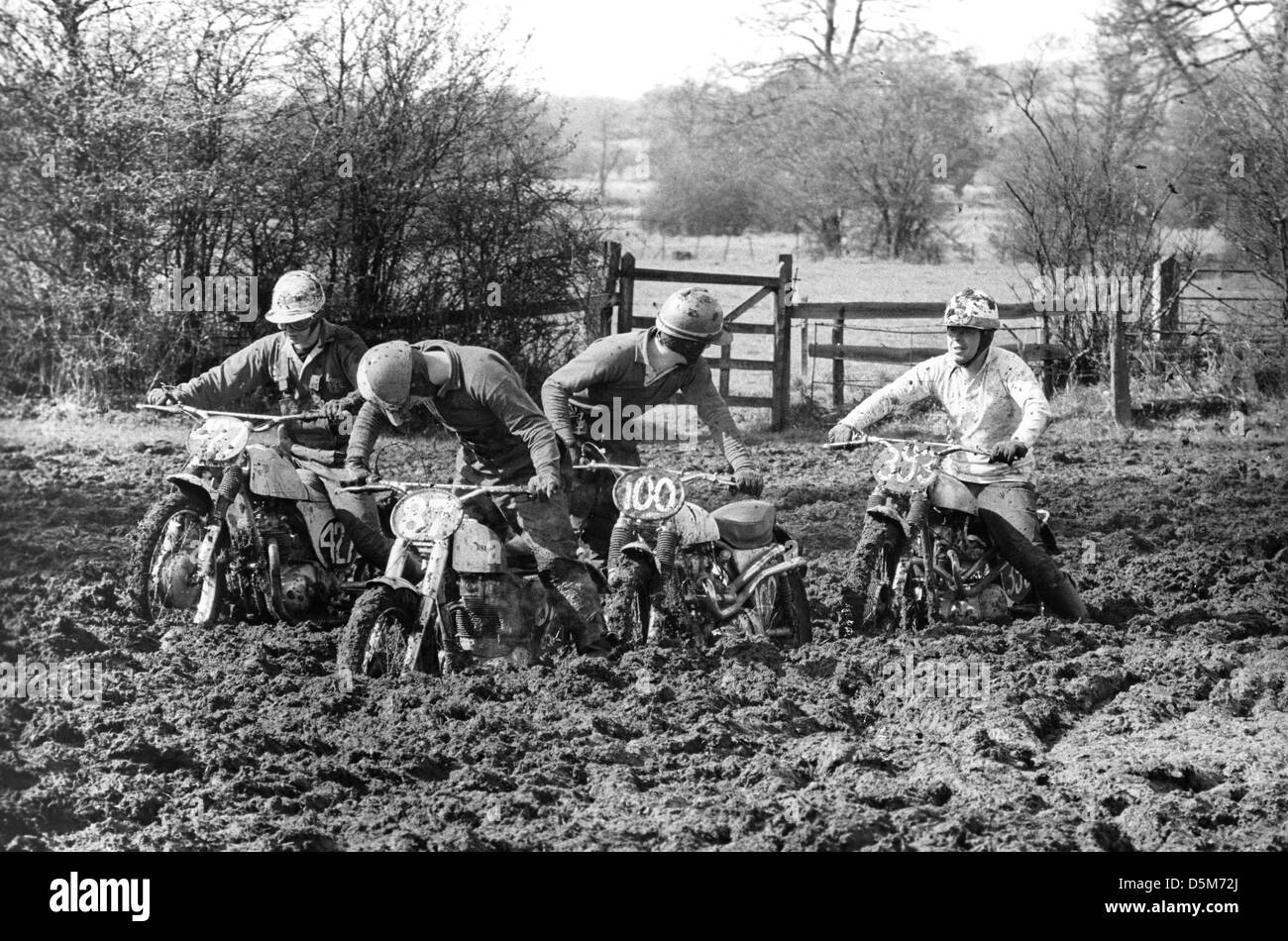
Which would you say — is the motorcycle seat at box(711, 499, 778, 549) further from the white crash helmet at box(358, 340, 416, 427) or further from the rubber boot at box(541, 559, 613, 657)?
the white crash helmet at box(358, 340, 416, 427)

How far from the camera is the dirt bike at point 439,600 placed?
747 cm

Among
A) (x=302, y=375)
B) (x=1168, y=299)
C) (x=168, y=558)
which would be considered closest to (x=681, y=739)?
(x=168, y=558)

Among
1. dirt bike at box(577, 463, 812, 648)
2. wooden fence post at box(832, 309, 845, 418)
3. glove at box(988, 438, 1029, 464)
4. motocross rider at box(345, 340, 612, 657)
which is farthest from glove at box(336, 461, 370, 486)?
wooden fence post at box(832, 309, 845, 418)

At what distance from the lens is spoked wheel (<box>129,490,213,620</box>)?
28.5 feet

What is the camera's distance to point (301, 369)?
9.52 m

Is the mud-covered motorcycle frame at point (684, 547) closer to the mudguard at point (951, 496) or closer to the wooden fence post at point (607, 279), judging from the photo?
the mudguard at point (951, 496)

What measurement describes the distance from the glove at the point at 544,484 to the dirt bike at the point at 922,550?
5.74ft

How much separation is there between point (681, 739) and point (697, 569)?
153 centimetres

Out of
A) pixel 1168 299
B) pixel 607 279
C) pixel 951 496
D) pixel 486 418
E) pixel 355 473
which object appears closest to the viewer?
pixel 355 473

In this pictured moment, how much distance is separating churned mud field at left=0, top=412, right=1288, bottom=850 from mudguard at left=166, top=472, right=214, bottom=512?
0.70m

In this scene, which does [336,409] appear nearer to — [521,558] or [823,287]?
[521,558]

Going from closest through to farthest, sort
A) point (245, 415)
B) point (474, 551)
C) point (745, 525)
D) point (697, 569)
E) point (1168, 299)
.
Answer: point (474, 551), point (697, 569), point (745, 525), point (245, 415), point (1168, 299)

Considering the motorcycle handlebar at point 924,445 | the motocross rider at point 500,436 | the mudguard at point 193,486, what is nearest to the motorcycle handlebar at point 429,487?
the motocross rider at point 500,436
